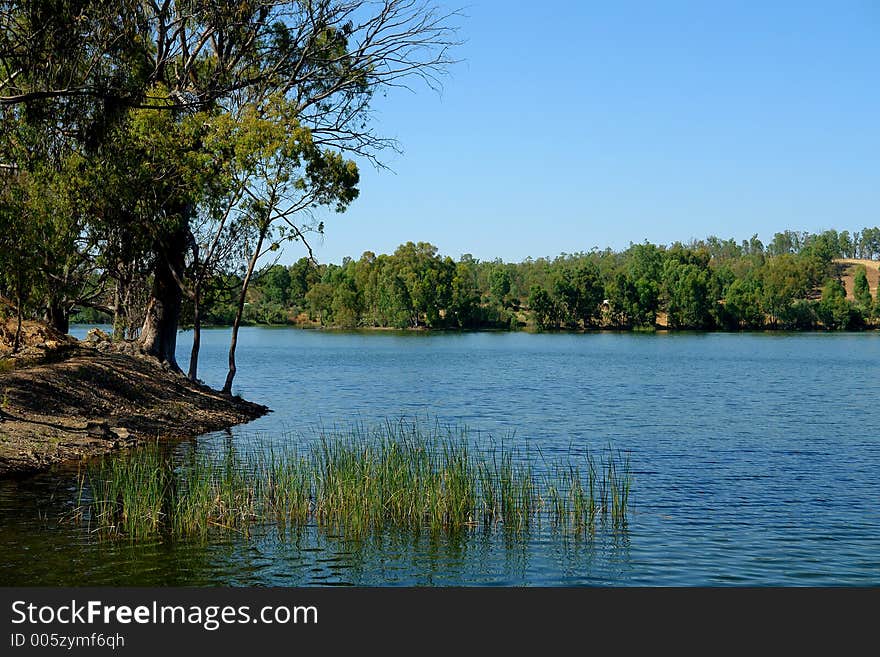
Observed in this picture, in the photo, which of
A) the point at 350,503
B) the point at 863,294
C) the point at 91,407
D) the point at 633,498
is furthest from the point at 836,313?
the point at 350,503

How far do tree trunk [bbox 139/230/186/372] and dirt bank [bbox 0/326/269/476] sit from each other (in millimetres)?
735

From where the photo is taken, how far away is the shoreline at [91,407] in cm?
1792

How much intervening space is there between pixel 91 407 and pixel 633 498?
40.8 ft

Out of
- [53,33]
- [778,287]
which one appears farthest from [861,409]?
[778,287]

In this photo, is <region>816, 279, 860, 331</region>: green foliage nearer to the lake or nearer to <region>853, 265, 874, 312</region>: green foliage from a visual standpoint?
<region>853, 265, 874, 312</region>: green foliage

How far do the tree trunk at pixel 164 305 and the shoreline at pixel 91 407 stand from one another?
0.82 meters

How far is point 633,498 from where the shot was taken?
16.0m

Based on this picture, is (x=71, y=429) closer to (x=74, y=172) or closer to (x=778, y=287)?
(x=74, y=172)

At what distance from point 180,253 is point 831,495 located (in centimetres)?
1875

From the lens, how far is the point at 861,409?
3262cm

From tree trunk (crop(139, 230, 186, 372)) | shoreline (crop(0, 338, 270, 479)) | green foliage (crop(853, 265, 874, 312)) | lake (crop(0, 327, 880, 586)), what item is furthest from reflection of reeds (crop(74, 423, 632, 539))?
green foliage (crop(853, 265, 874, 312))

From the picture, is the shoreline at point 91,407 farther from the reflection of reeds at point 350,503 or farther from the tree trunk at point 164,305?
the reflection of reeds at point 350,503

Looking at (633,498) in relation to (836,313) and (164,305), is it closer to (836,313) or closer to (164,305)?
(164,305)

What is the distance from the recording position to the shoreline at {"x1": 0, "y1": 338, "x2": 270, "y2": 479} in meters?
17.9
